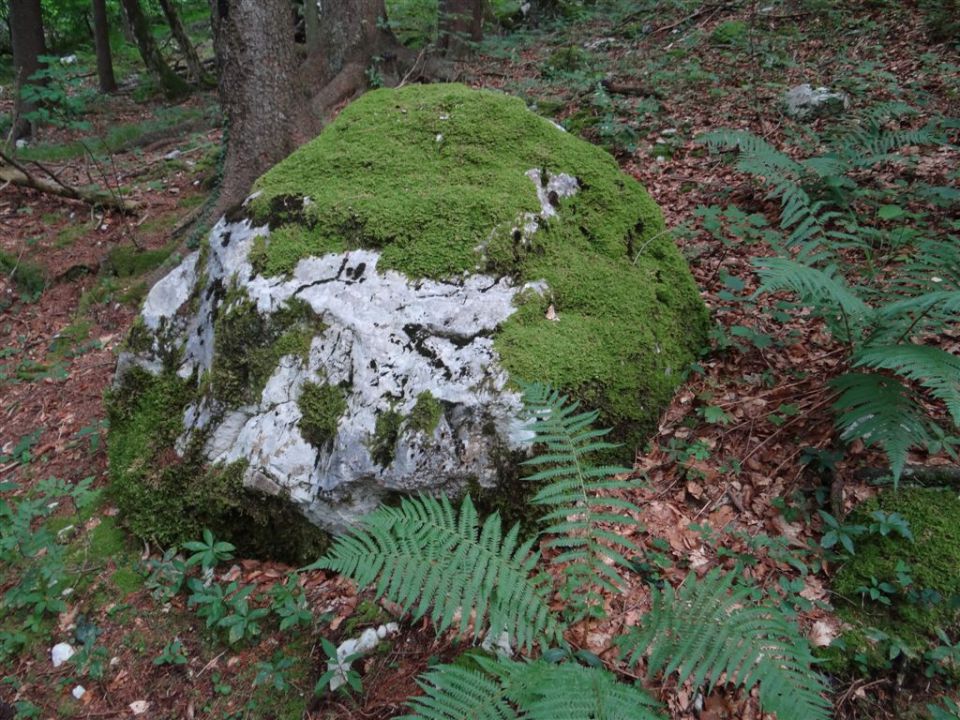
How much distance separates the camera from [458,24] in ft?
32.1

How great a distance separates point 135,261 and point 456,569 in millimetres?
5948

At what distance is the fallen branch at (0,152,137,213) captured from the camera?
747cm

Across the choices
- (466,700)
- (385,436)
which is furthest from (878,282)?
(466,700)

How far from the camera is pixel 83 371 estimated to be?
17.0ft

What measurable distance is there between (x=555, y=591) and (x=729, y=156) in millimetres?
4985

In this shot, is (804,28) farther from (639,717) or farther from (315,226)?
(639,717)

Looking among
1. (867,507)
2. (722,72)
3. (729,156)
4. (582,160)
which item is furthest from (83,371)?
(722,72)

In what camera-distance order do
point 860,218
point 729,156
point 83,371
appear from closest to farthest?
point 860,218
point 83,371
point 729,156

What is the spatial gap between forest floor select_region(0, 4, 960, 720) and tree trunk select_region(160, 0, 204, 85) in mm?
5880

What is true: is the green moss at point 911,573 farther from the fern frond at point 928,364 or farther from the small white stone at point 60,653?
the small white stone at point 60,653

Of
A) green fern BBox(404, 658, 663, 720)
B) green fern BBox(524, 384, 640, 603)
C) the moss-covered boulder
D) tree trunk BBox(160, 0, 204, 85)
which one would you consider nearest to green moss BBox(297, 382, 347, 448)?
the moss-covered boulder

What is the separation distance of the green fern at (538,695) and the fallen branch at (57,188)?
302 inches

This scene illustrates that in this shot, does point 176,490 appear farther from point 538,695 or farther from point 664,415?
point 664,415

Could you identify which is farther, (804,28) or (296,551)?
(804,28)
